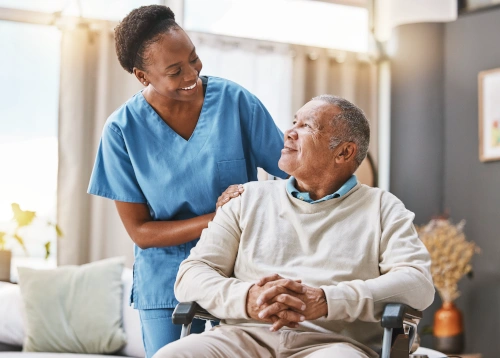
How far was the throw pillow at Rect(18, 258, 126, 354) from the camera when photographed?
11.1 ft

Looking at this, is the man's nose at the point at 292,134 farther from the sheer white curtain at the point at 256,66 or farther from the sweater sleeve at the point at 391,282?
the sheer white curtain at the point at 256,66

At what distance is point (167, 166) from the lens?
2.06 metres

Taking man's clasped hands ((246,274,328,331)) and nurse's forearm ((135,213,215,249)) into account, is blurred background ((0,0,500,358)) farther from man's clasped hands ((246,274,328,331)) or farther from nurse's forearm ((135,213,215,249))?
man's clasped hands ((246,274,328,331))

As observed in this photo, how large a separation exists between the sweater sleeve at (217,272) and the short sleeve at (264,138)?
21 centimetres

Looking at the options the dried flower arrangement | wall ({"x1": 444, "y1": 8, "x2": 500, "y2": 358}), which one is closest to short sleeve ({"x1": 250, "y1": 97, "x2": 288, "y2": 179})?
the dried flower arrangement

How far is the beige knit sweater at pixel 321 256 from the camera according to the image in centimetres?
174

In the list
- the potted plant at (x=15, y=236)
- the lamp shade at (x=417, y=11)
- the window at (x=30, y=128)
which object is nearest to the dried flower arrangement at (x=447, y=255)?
the lamp shade at (x=417, y=11)

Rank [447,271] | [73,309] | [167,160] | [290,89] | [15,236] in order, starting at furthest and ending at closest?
[290,89]
[447,271]
[15,236]
[73,309]
[167,160]

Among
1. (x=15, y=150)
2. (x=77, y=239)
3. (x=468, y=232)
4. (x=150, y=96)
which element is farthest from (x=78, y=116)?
(x=468, y=232)

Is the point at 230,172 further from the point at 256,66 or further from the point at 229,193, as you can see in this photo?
the point at 256,66

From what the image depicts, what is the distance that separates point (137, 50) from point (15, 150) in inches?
105

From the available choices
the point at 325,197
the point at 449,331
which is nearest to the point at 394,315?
the point at 325,197

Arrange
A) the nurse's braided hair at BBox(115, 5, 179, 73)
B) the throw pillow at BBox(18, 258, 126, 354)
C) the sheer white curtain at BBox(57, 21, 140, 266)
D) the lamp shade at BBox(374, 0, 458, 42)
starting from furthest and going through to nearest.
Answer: the lamp shade at BBox(374, 0, 458, 42) < the sheer white curtain at BBox(57, 21, 140, 266) < the throw pillow at BBox(18, 258, 126, 354) < the nurse's braided hair at BBox(115, 5, 179, 73)

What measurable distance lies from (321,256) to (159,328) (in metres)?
0.53
